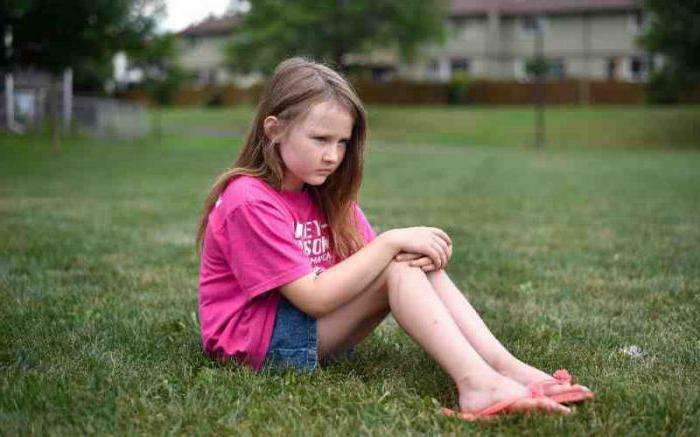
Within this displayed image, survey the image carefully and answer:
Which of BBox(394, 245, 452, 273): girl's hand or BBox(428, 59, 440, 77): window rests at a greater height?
BBox(428, 59, 440, 77): window

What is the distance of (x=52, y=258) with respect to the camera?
5387 millimetres

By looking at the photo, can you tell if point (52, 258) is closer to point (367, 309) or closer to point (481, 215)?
point (367, 309)

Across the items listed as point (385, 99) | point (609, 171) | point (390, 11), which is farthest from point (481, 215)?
point (385, 99)

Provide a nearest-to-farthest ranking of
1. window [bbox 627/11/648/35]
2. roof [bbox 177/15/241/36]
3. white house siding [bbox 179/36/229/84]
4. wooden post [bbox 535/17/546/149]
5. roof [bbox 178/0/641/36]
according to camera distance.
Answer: wooden post [bbox 535/17/546/149], roof [bbox 178/0/641/36], window [bbox 627/11/648/35], roof [bbox 177/15/241/36], white house siding [bbox 179/36/229/84]

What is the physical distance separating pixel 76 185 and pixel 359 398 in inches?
383

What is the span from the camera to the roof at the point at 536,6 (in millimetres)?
46469

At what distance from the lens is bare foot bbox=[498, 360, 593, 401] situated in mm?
2562

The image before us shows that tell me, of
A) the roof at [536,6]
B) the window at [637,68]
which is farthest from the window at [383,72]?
the window at [637,68]

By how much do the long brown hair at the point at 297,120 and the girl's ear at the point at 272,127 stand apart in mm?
19

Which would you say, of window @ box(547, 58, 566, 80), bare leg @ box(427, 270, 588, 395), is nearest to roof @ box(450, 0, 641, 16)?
window @ box(547, 58, 566, 80)

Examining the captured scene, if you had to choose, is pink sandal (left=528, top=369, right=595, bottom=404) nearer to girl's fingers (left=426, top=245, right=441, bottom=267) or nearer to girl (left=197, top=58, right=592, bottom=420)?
girl (left=197, top=58, right=592, bottom=420)

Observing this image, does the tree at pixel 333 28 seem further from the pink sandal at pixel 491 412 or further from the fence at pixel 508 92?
the pink sandal at pixel 491 412

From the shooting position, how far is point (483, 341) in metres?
2.73

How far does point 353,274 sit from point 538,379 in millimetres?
708
